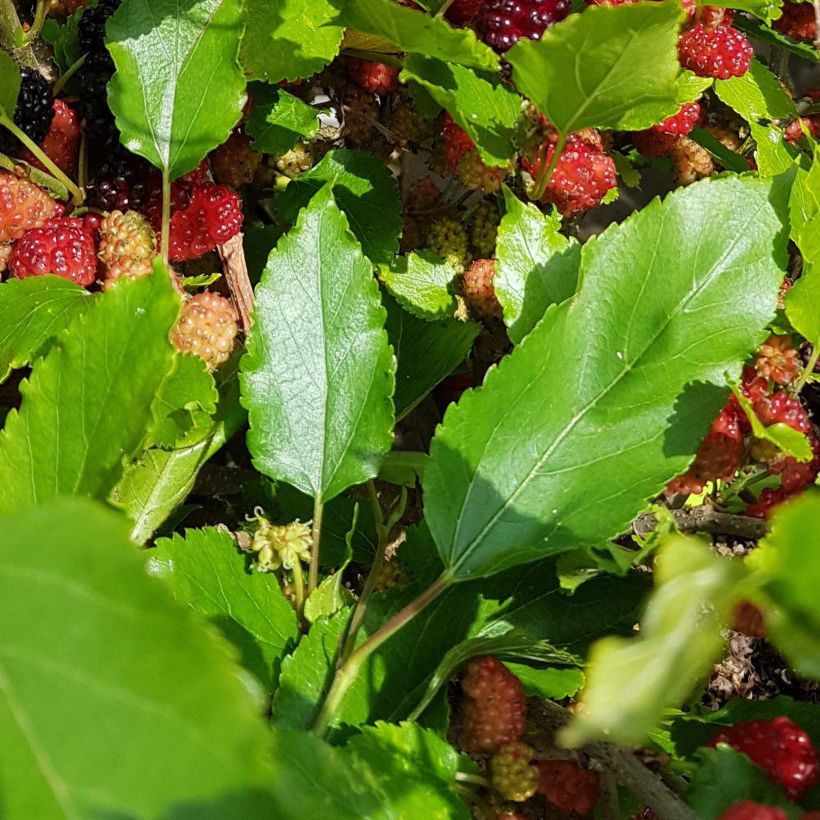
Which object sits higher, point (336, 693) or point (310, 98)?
point (310, 98)

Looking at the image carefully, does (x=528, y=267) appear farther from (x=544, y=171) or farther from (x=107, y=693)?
(x=107, y=693)

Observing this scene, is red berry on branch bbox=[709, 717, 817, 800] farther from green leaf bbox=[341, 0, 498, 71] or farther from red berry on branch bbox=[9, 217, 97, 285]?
red berry on branch bbox=[9, 217, 97, 285]

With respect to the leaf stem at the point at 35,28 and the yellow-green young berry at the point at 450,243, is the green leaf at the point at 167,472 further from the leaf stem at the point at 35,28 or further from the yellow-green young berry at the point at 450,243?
the leaf stem at the point at 35,28

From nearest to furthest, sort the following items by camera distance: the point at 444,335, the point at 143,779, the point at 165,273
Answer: the point at 143,779 < the point at 165,273 < the point at 444,335

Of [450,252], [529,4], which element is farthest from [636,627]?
[529,4]

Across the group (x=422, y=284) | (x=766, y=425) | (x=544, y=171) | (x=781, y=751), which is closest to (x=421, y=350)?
(x=422, y=284)

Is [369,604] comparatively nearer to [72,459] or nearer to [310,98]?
[72,459]

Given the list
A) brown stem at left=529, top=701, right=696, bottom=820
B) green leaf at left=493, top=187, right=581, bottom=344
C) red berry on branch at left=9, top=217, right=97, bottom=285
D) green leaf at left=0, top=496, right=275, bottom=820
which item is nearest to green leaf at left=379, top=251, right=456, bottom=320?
green leaf at left=493, top=187, right=581, bottom=344
